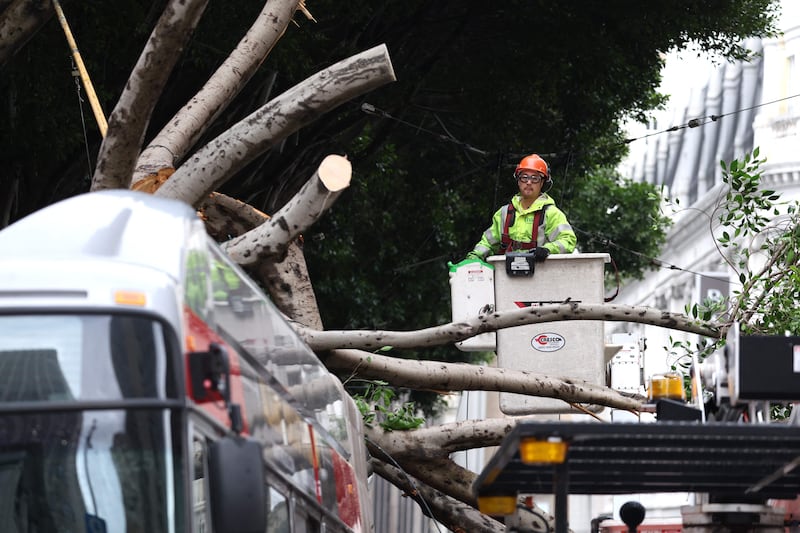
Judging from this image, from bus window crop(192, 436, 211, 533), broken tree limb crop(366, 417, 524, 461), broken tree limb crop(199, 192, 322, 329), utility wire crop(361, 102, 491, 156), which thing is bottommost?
broken tree limb crop(366, 417, 524, 461)

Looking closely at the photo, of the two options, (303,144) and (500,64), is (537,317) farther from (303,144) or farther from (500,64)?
(500,64)

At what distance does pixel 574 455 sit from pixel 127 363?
61.2 inches

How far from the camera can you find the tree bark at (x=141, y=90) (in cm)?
1002

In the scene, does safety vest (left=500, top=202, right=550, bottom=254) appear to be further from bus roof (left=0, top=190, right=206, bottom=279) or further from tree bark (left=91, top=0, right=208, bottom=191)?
bus roof (left=0, top=190, right=206, bottom=279)

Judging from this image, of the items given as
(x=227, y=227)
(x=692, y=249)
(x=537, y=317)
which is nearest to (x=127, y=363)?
(x=537, y=317)

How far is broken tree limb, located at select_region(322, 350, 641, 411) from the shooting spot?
12.0 m

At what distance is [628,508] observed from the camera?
6.91m

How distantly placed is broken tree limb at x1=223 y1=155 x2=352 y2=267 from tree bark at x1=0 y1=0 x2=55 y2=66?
7.39 ft

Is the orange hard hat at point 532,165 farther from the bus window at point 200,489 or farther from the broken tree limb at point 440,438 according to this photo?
the bus window at point 200,489

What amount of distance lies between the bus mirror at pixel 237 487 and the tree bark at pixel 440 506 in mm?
7539

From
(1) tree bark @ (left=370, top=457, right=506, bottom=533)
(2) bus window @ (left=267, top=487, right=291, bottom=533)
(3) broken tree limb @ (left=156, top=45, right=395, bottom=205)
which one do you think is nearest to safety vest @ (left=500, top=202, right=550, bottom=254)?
(1) tree bark @ (left=370, top=457, right=506, bottom=533)

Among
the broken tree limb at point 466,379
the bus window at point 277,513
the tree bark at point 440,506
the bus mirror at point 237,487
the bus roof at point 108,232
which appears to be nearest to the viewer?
the bus mirror at point 237,487

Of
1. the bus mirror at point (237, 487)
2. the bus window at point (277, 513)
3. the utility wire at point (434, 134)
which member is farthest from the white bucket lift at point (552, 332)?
the bus mirror at point (237, 487)

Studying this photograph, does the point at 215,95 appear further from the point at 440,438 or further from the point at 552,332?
the point at 552,332
